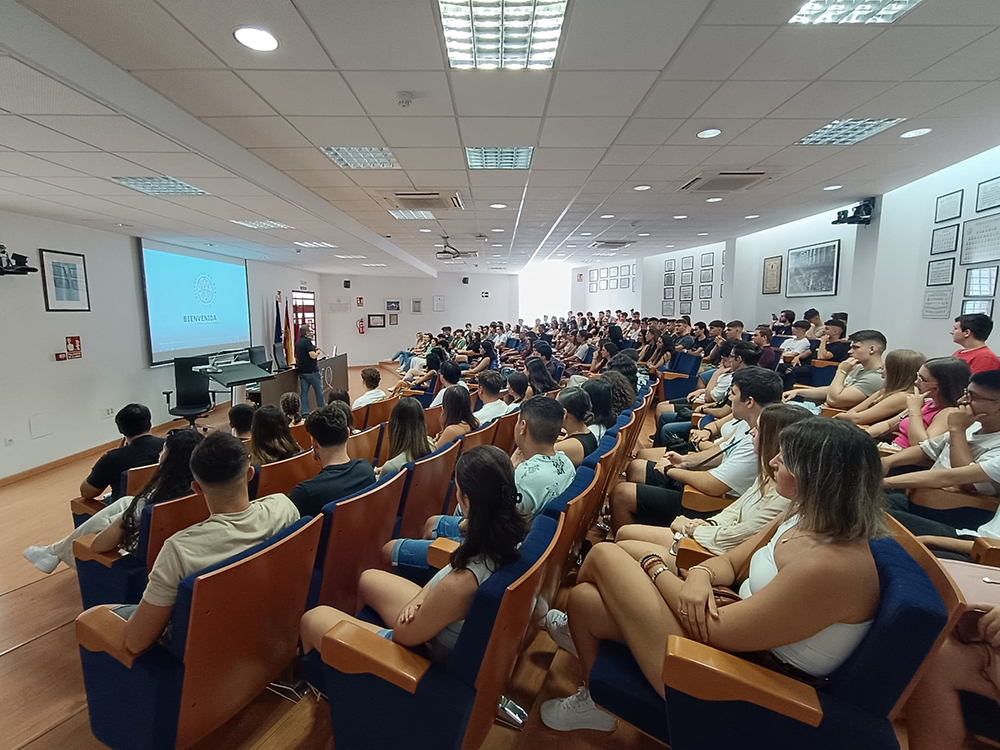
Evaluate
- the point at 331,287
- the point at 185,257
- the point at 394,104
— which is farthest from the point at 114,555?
the point at 331,287

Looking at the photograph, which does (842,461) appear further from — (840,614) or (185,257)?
(185,257)

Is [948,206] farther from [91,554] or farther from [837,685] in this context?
[91,554]

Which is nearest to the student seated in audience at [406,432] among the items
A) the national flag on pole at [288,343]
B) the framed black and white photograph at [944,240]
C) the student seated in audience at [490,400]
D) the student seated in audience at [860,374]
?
the student seated in audience at [490,400]

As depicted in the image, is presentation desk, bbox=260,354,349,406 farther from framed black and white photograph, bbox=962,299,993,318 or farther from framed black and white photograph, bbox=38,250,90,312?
framed black and white photograph, bbox=962,299,993,318

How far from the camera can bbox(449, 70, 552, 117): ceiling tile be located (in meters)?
2.82

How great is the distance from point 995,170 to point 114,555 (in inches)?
318

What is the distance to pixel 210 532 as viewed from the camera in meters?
1.61

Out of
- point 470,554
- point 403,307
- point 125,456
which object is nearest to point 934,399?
point 470,554

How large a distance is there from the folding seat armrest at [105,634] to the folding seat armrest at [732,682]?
1.61 m

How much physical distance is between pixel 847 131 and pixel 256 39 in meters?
4.61

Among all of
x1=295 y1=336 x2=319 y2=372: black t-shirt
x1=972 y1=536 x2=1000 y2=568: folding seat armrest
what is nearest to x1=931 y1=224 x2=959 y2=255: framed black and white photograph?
x1=972 y1=536 x2=1000 y2=568: folding seat armrest

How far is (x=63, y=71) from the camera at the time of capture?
230cm

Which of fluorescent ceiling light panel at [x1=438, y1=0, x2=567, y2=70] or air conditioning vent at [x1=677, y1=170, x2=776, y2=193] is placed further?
air conditioning vent at [x1=677, y1=170, x2=776, y2=193]

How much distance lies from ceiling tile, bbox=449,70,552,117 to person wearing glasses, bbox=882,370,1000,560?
2.82 m
